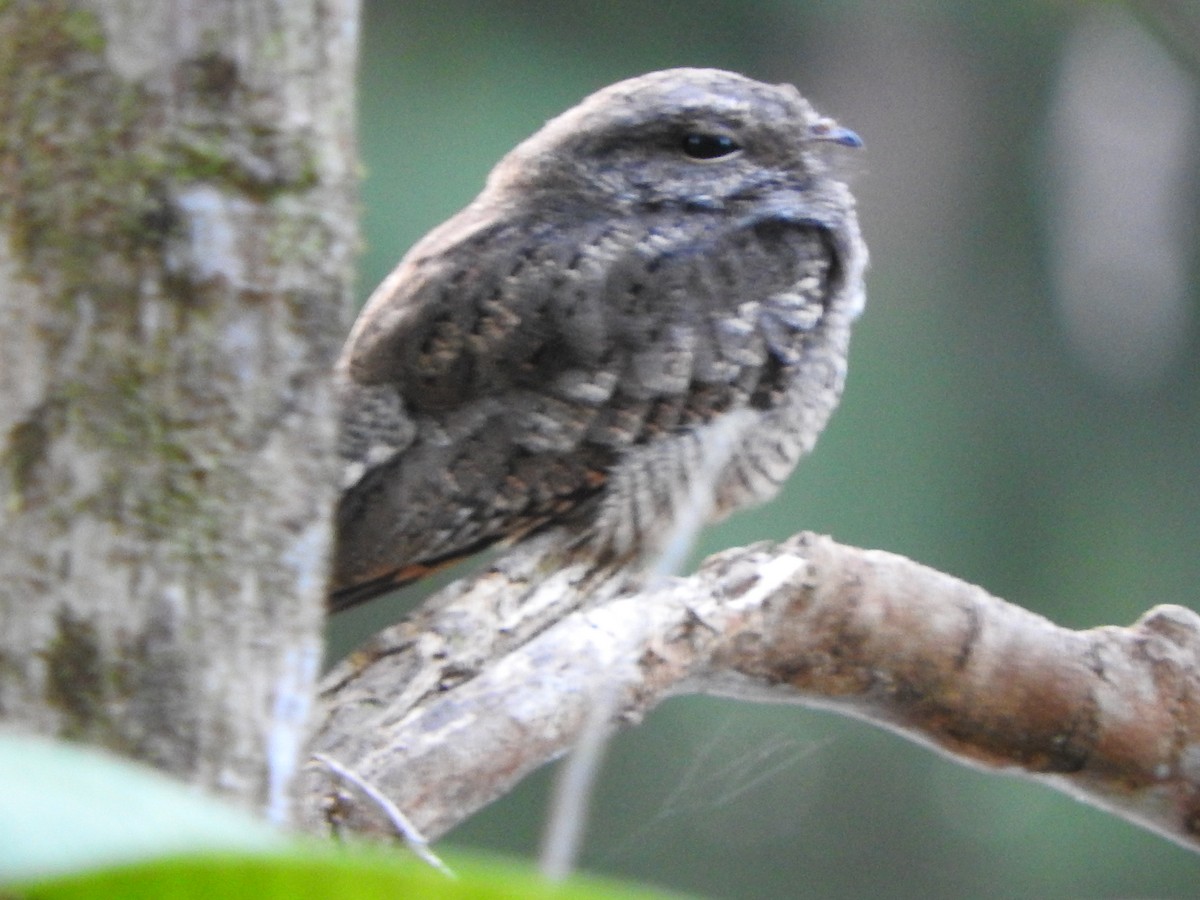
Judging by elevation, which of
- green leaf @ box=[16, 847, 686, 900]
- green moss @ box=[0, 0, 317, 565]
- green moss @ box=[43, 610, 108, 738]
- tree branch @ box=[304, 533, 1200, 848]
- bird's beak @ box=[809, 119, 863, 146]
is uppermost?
bird's beak @ box=[809, 119, 863, 146]

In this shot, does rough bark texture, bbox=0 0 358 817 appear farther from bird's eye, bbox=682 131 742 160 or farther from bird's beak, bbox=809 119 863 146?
bird's beak, bbox=809 119 863 146

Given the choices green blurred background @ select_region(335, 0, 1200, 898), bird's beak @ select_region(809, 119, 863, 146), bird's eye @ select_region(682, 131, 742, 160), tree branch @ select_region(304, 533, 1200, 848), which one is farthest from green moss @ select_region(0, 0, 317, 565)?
green blurred background @ select_region(335, 0, 1200, 898)

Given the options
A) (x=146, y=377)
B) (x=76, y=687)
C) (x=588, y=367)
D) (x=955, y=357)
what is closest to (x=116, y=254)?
(x=146, y=377)

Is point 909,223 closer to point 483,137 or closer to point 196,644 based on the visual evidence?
point 483,137

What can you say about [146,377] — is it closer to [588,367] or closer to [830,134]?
[588,367]

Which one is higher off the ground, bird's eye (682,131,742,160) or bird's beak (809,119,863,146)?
bird's beak (809,119,863,146)

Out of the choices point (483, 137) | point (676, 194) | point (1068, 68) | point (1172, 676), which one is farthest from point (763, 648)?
point (1068, 68)

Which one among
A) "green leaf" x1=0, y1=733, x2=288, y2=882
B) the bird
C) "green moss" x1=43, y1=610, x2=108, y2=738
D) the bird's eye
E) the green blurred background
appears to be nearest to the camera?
"green leaf" x1=0, y1=733, x2=288, y2=882
